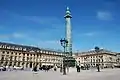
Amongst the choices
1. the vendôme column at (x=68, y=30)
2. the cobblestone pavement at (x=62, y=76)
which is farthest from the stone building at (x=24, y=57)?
the cobblestone pavement at (x=62, y=76)

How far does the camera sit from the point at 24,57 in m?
108

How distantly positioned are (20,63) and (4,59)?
10.6 m

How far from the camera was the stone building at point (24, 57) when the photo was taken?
325ft

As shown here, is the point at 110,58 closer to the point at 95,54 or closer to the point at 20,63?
the point at 95,54

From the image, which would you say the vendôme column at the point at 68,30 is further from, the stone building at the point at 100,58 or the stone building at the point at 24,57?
the stone building at the point at 100,58

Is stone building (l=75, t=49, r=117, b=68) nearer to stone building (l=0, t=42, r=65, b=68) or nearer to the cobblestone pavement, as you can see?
stone building (l=0, t=42, r=65, b=68)

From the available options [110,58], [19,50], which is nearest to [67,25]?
[19,50]

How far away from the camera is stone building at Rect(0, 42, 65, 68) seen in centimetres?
9919

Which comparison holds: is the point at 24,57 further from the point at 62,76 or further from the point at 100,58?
the point at 62,76

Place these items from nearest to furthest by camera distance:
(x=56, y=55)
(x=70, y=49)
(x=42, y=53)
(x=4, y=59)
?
(x=70, y=49), (x=4, y=59), (x=42, y=53), (x=56, y=55)

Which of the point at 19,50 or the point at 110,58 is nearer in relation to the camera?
the point at 19,50

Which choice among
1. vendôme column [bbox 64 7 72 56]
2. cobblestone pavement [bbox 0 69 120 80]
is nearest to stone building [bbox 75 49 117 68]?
vendôme column [bbox 64 7 72 56]

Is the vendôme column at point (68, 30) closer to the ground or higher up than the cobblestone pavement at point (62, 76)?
higher up

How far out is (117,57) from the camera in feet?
439
